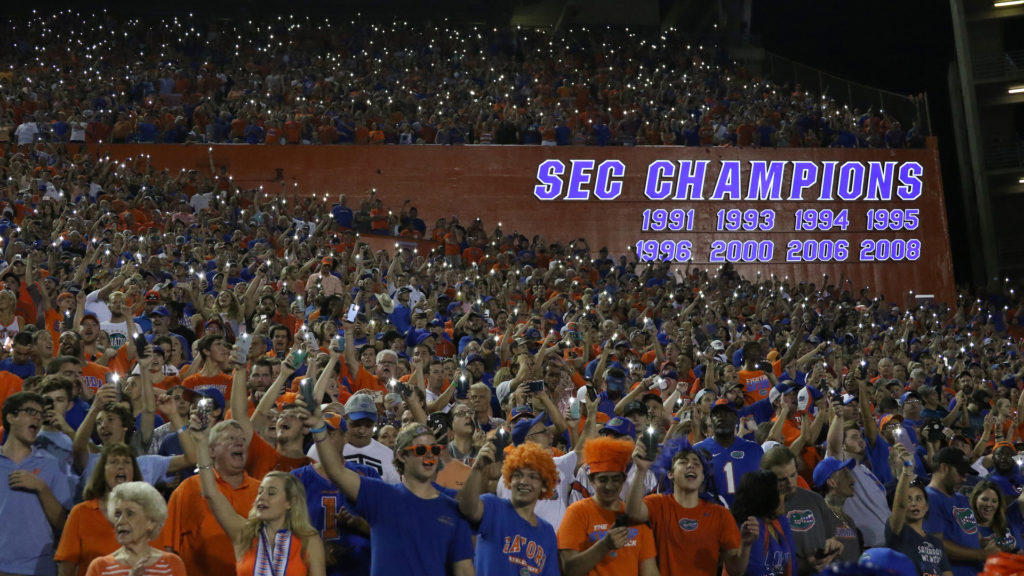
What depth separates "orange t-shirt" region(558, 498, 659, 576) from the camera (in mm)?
5371

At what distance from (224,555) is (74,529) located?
27.0 inches

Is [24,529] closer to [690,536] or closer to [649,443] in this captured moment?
[649,443]

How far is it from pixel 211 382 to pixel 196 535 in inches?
105

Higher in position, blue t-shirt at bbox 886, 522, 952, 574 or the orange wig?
the orange wig

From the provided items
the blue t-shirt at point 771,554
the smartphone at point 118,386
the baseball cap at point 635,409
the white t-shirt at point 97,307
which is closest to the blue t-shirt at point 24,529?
the smartphone at point 118,386

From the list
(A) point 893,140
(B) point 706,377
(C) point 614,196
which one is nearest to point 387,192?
(C) point 614,196

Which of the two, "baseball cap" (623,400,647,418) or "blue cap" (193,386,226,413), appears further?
"baseball cap" (623,400,647,418)

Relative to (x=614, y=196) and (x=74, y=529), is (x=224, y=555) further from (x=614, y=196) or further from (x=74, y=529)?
(x=614, y=196)

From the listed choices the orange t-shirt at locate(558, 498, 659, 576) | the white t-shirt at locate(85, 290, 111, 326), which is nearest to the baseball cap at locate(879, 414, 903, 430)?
the orange t-shirt at locate(558, 498, 659, 576)

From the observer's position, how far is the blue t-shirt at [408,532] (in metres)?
4.86

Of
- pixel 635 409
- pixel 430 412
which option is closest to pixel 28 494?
pixel 430 412

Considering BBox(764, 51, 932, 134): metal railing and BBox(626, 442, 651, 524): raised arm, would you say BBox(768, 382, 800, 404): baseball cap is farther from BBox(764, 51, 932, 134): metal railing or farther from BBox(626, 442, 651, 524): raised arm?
BBox(764, 51, 932, 134): metal railing

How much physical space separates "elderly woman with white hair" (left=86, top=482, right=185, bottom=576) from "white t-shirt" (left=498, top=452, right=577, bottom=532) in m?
1.79

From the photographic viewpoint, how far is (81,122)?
21016 millimetres
